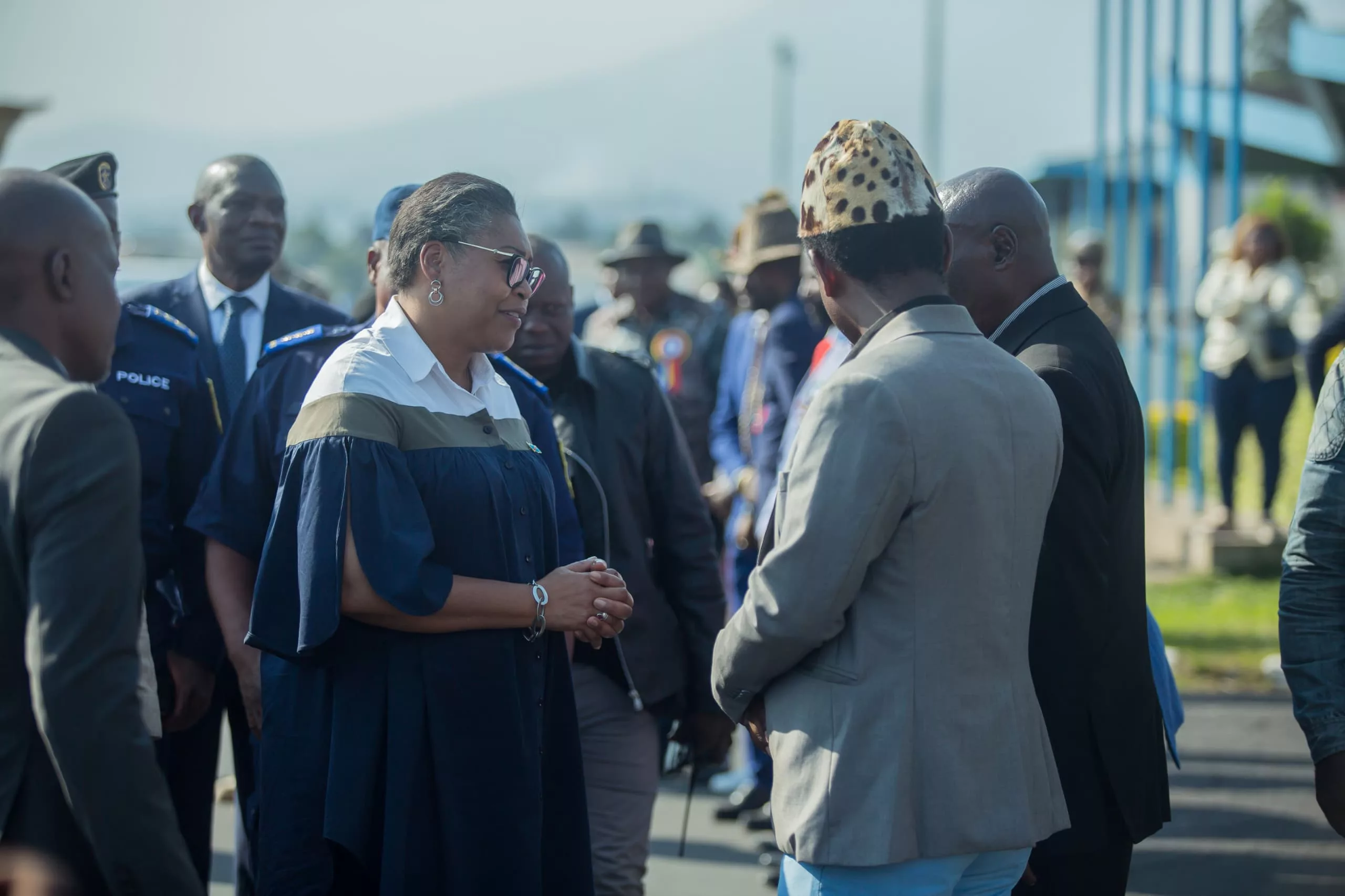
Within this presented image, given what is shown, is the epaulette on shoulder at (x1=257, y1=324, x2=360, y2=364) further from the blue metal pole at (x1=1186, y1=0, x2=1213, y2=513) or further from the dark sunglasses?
the blue metal pole at (x1=1186, y1=0, x2=1213, y2=513)

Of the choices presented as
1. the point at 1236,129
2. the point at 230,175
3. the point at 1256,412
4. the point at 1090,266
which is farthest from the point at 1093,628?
the point at 1236,129

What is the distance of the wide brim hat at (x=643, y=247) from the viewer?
29.6 feet

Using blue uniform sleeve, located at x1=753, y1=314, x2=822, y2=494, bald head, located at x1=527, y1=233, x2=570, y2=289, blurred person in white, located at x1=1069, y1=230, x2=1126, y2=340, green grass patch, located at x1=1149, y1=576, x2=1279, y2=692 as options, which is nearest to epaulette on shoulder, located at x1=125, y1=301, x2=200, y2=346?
bald head, located at x1=527, y1=233, x2=570, y2=289

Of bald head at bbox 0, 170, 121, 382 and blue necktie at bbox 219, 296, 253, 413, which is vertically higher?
bald head at bbox 0, 170, 121, 382

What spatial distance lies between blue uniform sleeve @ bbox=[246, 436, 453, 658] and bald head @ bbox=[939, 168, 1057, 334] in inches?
56.5

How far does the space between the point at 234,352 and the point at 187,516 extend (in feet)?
2.89

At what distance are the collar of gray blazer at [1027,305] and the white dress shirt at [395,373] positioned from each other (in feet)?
4.02

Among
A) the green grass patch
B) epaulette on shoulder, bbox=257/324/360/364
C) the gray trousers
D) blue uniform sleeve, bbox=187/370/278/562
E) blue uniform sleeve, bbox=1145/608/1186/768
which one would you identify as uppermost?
epaulette on shoulder, bbox=257/324/360/364

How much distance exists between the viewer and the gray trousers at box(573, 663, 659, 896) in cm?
394

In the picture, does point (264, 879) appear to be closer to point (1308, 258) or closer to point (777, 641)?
point (777, 641)

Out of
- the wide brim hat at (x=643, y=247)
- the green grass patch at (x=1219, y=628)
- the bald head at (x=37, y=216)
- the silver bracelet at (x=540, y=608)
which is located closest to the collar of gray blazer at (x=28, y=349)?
the bald head at (x=37, y=216)

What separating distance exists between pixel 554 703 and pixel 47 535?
1.46 meters

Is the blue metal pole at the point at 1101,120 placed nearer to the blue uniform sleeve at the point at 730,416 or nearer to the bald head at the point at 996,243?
the blue uniform sleeve at the point at 730,416

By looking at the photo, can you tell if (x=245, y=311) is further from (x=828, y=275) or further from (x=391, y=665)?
(x=828, y=275)
